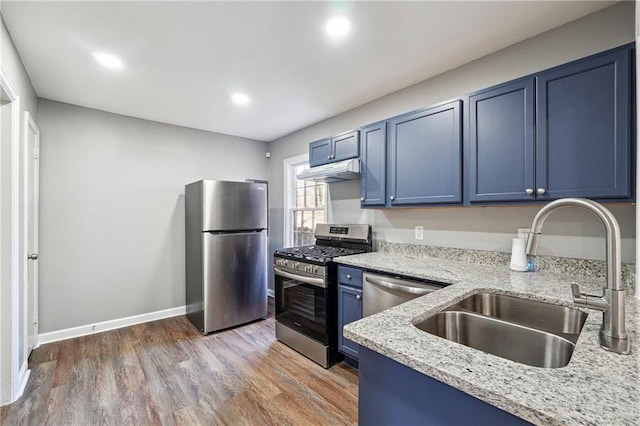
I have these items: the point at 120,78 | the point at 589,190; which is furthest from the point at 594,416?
the point at 120,78

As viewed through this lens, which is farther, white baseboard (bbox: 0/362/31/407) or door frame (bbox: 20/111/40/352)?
door frame (bbox: 20/111/40/352)

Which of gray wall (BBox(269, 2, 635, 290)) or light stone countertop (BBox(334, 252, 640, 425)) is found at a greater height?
gray wall (BBox(269, 2, 635, 290))

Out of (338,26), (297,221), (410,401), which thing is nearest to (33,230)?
(297,221)

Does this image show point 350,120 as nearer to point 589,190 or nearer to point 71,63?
point 589,190

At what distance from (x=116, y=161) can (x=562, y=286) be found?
4.34m

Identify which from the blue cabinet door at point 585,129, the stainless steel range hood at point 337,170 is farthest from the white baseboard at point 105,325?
the blue cabinet door at point 585,129

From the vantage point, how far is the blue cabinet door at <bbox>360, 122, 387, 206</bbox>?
261 centimetres

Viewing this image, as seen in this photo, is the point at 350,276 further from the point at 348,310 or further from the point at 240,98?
the point at 240,98

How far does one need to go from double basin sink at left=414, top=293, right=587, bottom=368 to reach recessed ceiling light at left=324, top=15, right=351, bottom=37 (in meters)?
1.81

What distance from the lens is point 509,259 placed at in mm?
2111

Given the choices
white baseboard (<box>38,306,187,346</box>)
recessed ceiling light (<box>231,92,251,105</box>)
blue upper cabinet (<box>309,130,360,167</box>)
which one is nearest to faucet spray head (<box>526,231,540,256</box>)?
blue upper cabinet (<box>309,130,360,167</box>)

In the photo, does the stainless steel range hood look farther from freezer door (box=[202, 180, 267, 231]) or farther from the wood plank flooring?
the wood plank flooring

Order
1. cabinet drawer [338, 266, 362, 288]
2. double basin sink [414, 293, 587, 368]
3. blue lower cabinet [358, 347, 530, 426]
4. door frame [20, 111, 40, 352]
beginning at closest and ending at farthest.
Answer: blue lower cabinet [358, 347, 530, 426] < double basin sink [414, 293, 587, 368] < door frame [20, 111, 40, 352] < cabinet drawer [338, 266, 362, 288]

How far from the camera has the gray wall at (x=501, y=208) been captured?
68.8 inches
